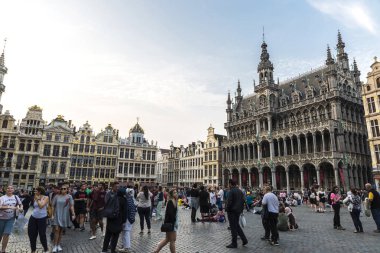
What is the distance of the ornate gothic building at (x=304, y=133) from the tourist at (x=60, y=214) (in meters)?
36.5

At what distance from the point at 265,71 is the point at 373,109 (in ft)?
67.9

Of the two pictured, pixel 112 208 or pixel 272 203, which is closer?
pixel 112 208

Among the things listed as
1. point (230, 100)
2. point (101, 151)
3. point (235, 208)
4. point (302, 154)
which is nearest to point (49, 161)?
point (101, 151)

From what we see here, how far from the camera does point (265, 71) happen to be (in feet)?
169

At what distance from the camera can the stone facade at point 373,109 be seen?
3434 cm

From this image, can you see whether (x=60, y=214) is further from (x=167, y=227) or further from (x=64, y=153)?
(x=64, y=153)

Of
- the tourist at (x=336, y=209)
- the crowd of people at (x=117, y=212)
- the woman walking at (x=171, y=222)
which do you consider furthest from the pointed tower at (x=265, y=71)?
the woman walking at (x=171, y=222)

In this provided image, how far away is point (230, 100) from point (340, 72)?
24.1 meters

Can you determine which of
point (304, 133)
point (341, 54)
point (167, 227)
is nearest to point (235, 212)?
point (167, 227)

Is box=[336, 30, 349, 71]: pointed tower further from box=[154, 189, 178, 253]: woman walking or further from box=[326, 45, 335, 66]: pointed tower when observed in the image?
box=[154, 189, 178, 253]: woman walking

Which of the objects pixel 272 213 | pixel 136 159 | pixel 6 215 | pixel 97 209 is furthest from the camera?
pixel 136 159

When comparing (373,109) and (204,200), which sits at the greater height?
(373,109)

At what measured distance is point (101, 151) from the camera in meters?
60.1

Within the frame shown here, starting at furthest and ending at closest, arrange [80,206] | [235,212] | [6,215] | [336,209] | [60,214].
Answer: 1. [80,206]
2. [336,209]
3. [235,212]
4. [60,214]
5. [6,215]
